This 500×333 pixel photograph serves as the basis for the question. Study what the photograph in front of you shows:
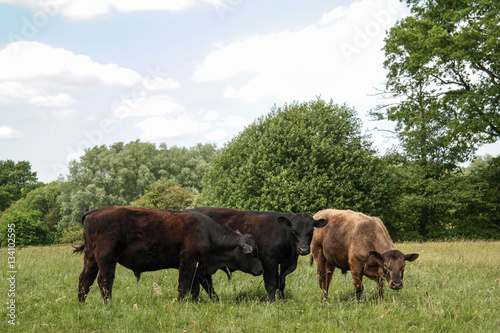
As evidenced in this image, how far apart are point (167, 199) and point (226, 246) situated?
46.8 meters

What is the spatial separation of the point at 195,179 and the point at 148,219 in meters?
62.9

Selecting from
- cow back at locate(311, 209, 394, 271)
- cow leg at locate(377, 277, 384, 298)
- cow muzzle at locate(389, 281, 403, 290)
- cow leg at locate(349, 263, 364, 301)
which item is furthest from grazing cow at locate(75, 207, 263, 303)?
cow muzzle at locate(389, 281, 403, 290)

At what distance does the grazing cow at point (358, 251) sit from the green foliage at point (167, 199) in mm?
44663

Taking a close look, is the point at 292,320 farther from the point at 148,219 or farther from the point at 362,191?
the point at 362,191

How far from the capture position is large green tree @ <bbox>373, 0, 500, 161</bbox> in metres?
25.7

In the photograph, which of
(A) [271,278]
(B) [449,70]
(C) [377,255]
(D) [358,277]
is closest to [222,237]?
(A) [271,278]

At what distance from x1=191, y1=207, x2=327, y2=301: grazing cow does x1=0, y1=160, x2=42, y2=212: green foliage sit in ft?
266

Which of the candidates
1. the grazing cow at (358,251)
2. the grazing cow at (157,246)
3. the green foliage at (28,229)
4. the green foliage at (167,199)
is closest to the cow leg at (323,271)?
the grazing cow at (358,251)

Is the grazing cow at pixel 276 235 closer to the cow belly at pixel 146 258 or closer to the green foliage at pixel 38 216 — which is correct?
the cow belly at pixel 146 258

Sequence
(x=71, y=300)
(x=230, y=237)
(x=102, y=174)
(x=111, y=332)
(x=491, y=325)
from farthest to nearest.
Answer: (x=102, y=174) → (x=230, y=237) → (x=71, y=300) → (x=491, y=325) → (x=111, y=332)

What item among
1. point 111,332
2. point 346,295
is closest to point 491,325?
point 346,295

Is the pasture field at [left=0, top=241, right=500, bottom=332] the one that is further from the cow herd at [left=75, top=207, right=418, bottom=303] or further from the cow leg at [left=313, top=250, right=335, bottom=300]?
the cow herd at [left=75, top=207, right=418, bottom=303]

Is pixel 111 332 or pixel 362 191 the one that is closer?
pixel 111 332

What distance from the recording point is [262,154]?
27266 millimetres
